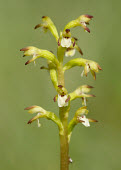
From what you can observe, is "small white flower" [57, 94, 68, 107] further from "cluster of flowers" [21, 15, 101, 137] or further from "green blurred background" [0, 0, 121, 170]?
"green blurred background" [0, 0, 121, 170]

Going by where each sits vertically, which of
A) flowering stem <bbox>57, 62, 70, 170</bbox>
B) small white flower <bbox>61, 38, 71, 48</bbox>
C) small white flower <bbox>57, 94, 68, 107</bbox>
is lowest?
flowering stem <bbox>57, 62, 70, 170</bbox>

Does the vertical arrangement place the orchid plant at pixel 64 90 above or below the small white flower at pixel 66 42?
below

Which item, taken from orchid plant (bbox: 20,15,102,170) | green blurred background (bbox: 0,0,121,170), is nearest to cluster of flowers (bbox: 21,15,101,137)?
orchid plant (bbox: 20,15,102,170)

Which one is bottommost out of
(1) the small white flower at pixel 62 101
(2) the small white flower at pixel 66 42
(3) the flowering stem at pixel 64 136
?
(3) the flowering stem at pixel 64 136

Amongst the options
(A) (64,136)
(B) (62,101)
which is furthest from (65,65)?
(A) (64,136)

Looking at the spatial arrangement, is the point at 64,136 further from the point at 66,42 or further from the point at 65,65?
the point at 66,42

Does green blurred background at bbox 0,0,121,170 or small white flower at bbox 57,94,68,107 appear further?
green blurred background at bbox 0,0,121,170

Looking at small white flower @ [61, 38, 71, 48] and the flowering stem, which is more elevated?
small white flower @ [61, 38, 71, 48]

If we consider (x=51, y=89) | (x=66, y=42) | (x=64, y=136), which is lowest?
(x=64, y=136)

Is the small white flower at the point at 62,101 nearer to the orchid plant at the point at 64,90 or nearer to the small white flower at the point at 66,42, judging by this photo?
the orchid plant at the point at 64,90

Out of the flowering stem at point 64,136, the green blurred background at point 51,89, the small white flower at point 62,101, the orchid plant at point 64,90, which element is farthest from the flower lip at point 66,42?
the green blurred background at point 51,89
